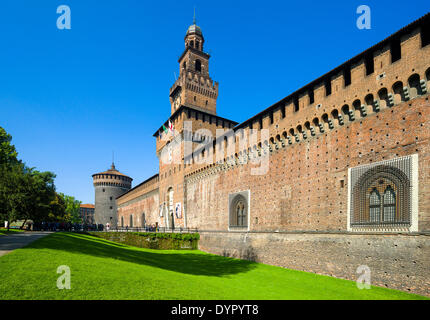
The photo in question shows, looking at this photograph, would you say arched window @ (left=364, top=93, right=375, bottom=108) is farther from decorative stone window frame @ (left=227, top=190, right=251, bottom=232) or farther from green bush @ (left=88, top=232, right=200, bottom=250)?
green bush @ (left=88, top=232, right=200, bottom=250)

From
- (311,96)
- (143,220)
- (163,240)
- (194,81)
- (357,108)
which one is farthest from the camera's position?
(143,220)

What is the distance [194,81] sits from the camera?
116 ft

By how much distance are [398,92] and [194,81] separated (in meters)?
26.7

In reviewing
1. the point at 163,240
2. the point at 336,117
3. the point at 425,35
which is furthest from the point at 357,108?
the point at 163,240

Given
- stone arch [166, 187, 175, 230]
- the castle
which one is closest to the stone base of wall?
the castle

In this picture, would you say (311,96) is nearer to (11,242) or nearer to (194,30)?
(11,242)

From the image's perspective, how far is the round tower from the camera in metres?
58.8

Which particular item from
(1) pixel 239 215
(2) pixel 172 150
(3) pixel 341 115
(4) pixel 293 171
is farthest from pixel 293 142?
(2) pixel 172 150

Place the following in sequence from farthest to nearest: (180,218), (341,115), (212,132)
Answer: (212,132)
(180,218)
(341,115)

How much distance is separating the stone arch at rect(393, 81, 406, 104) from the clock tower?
25047mm

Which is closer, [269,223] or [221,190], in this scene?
[269,223]
